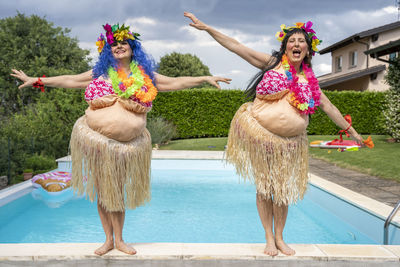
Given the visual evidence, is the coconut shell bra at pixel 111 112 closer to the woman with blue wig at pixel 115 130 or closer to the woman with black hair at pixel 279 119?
the woman with blue wig at pixel 115 130

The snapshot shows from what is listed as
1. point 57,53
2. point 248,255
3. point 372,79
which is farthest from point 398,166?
point 57,53

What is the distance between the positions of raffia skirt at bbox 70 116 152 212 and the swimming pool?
5.79ft

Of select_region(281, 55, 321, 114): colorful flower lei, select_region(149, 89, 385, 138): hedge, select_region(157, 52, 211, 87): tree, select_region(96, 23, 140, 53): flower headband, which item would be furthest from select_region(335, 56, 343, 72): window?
select_region(96, 23, 140, 53): flower headband

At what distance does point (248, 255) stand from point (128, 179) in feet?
3.30

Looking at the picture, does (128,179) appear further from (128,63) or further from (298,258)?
(298,258)

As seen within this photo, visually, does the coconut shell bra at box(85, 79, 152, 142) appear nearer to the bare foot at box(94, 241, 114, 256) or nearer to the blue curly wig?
the blue curly wig

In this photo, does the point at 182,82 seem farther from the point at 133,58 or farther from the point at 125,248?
the point at 125,248

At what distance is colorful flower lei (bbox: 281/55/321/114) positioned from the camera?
7.53 feet

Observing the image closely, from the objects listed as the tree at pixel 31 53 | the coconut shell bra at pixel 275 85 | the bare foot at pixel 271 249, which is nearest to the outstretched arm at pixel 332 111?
the coconut shell bra at pixel 275 85

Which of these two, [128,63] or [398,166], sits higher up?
[128,63]

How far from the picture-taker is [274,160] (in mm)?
2373

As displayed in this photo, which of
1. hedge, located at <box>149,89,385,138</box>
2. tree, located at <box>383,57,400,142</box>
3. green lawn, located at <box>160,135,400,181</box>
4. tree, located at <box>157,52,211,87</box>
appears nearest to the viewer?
green lawn, located at <box>160,135,400,181</box>

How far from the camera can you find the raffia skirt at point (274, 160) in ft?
7.75

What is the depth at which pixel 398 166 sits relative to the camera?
6.50 meters
